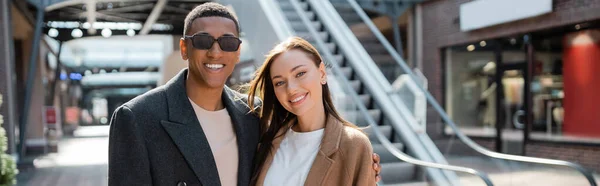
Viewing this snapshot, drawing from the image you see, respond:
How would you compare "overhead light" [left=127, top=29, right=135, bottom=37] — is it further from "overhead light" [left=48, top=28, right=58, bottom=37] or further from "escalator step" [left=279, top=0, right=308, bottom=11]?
"escalator step" [left=279, top=0, right=308, bottom=11]

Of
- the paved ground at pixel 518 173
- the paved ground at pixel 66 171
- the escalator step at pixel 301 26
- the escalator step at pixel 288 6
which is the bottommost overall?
the paved ground at pixel 66 171

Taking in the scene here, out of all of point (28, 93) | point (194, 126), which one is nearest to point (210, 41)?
point (194, 126)

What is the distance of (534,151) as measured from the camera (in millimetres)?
10539

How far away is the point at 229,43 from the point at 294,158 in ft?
1.48

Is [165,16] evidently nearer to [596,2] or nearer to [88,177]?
[88,177]

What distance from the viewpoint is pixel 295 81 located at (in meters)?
1.88

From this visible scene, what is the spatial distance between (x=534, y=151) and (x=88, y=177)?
807cm

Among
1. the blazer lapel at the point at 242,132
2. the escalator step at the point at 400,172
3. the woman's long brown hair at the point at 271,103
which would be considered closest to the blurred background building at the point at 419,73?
the escalator step at the point at 400,172

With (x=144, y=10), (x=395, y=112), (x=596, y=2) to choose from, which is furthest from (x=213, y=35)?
(x=144, y=10)

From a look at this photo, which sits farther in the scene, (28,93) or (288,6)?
(28,93)

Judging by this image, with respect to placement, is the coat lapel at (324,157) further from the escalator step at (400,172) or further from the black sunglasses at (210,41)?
the escalator step at (400,172)

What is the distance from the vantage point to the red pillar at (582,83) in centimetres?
949

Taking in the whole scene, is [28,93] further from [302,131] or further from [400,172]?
[302,131]

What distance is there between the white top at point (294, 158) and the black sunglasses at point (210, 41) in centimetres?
41
